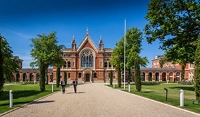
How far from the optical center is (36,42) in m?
48.5

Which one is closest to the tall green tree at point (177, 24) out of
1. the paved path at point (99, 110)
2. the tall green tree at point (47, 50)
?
the paved path at point (99, 110)

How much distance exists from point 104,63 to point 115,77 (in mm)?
5991

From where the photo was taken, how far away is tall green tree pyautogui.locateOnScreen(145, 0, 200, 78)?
25203 mm

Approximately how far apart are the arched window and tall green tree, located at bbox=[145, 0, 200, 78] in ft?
131

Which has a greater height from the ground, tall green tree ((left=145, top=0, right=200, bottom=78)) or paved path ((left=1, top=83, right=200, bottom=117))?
tall green tree ((left=145, top=0, right=200, bottom=78))

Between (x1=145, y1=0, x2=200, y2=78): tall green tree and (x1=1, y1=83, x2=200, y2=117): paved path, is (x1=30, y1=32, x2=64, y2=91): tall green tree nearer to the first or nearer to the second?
(x1=145, y1=0, x2=200, y2=78): tall green tree

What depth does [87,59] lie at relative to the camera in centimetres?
6638

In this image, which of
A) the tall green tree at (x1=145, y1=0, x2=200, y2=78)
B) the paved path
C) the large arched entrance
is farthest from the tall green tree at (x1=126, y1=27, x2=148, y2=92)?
the paved path

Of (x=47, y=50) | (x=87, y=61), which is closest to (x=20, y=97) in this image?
(x=47, y=50)

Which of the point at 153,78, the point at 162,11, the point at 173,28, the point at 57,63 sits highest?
the point at 162,11

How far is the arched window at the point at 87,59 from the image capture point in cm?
6638

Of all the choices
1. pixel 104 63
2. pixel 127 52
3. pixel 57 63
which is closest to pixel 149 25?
pixel 127 52

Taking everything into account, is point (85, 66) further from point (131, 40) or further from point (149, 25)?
point (149, 25)

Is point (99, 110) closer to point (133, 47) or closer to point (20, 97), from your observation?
point (20, 97)
